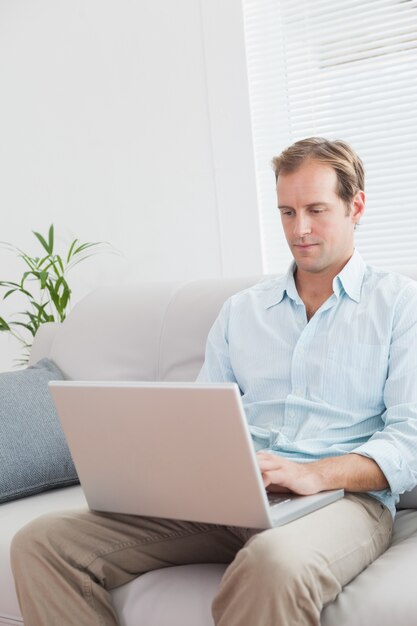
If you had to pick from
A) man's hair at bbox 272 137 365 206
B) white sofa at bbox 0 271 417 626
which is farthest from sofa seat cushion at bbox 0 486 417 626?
man's hair at bbox 272 137 365 206

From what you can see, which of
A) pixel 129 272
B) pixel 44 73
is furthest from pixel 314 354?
pixel 44 73

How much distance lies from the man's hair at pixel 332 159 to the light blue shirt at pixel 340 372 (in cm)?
15

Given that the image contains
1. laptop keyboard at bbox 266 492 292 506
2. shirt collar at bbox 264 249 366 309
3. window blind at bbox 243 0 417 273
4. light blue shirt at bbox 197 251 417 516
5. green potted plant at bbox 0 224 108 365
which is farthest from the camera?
green potted plant at bbox 0 224 108 365

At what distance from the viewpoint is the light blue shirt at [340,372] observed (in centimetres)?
174

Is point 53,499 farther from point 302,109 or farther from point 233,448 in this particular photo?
point 302,109

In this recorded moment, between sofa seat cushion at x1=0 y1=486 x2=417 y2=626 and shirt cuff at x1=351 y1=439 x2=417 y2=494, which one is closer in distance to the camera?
sofa seat cushion at x1=0 y1=486 x2=417 y2=626

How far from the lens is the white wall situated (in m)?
3.43

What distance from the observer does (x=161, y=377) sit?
246cm

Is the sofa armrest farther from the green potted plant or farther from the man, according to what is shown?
the man

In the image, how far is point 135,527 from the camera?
1.72 m

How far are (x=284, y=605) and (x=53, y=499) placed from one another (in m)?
1.06

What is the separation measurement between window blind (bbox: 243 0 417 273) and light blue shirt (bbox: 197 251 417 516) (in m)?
1.19

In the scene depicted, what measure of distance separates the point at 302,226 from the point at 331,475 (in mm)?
581

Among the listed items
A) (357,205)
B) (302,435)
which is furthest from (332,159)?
(302,435)
